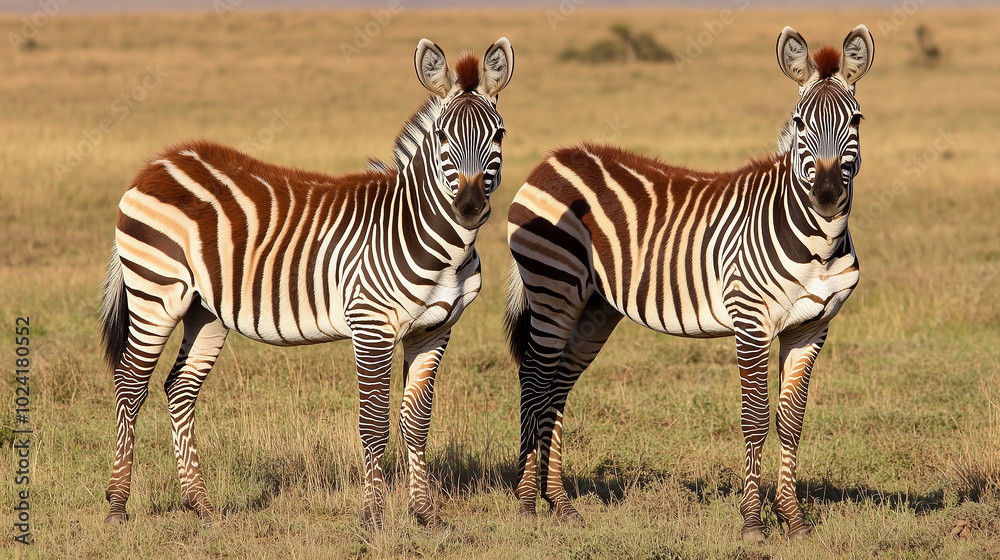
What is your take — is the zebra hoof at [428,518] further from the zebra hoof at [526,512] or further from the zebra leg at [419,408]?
the zebra hoof at [526,512]

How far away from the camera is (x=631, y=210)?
20.3 feet

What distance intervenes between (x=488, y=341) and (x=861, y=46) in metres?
5.51

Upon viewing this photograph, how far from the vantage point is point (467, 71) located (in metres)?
5.21

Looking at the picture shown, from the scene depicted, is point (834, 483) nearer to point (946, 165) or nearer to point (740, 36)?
point (946, 165)

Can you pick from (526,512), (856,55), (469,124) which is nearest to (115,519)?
(526,512)

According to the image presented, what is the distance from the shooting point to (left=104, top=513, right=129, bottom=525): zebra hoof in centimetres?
554

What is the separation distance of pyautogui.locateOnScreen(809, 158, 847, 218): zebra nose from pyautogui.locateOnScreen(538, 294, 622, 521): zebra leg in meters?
1.78

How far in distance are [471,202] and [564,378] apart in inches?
77.3

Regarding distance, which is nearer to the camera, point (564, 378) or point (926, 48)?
point (564, 378)

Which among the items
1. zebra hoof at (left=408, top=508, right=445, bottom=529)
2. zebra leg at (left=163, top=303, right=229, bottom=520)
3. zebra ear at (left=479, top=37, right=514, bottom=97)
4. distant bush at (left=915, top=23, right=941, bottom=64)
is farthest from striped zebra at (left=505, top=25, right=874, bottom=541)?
distant bush at (left=915, top=23, right=941, bottom=64)

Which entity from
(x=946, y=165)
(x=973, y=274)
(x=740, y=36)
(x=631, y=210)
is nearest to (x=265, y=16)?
(x=740, y=36)

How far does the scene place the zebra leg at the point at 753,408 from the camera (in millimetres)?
5383

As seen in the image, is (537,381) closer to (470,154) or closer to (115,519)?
(470,154)

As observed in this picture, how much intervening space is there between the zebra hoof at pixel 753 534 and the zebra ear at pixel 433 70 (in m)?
2.98
